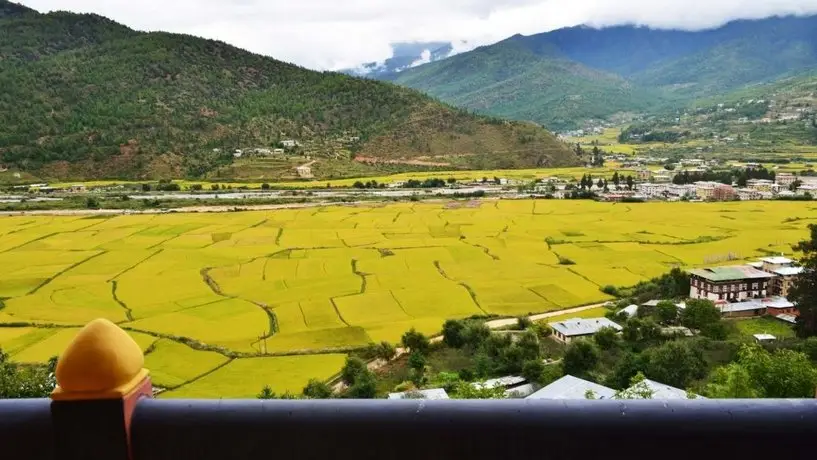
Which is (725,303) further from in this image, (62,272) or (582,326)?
(62,272)

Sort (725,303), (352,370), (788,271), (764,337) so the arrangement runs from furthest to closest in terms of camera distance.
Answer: (788,271)
(725,303)
(764,337)
(352,370)

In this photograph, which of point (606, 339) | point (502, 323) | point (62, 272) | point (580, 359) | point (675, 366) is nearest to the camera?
point (675, 366)

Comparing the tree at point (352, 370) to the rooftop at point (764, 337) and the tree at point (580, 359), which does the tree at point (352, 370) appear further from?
the rooftop at point (764, 337)

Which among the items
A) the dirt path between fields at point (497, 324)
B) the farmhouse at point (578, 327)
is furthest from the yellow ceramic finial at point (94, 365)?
the farmhouse at point (578, 327)

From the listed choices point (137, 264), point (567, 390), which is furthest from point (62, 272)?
point (567, 390)

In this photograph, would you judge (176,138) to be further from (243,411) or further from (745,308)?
(243,411)
